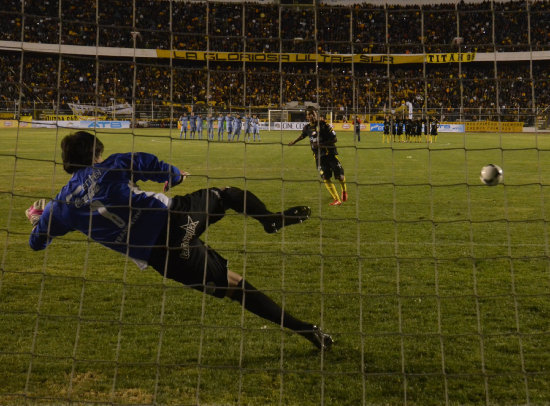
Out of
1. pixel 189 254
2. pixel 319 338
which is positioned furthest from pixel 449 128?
pixel 189 254

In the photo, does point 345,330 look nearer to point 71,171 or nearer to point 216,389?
point 216,389

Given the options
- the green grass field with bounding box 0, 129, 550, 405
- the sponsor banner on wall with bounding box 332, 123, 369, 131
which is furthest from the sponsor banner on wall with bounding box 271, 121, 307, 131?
the green grass field with bounding box 0, 129, 550, 405

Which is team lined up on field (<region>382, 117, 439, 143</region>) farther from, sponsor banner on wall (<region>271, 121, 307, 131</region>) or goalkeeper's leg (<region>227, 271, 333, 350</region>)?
goalkeeper's leg (<region>227, 271, 333, 350</region>)

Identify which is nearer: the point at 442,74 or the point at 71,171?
the point at 71,171

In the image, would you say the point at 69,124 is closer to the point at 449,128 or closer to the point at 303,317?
the point at 449,128

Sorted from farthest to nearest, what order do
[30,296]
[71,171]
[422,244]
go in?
[422,244]
[30,296]
[71,171]

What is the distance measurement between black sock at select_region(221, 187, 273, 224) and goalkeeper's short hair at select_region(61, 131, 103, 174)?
1.01 m

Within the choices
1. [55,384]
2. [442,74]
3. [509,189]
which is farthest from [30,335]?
[442,74]

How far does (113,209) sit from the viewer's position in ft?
11.7

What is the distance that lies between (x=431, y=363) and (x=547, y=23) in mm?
35381

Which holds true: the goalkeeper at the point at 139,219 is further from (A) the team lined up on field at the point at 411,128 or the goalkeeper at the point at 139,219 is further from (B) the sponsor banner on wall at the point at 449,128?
(B) the sponsor banner on wall at the point at 449,128

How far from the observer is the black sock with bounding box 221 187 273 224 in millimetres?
4102

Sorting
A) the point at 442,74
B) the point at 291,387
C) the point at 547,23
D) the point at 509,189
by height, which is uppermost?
the point at 547,23

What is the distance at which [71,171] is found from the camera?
371 cm
